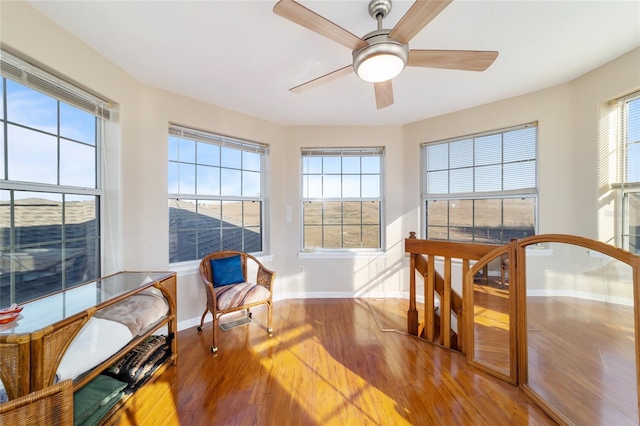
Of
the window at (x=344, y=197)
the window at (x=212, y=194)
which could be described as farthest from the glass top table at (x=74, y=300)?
the window at (x=344, y=197)

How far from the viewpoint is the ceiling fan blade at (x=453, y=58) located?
1.34m

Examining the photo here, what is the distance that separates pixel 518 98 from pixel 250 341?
160 inches

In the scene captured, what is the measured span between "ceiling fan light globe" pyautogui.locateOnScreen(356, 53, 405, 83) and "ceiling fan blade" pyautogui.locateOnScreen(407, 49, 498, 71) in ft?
0.39

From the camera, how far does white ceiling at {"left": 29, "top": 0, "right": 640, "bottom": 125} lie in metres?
1.44

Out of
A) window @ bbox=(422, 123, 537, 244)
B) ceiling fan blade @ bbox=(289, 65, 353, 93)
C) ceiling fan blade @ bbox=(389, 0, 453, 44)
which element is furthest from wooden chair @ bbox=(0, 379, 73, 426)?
window @ bbox=(422, 123, 537, 244)

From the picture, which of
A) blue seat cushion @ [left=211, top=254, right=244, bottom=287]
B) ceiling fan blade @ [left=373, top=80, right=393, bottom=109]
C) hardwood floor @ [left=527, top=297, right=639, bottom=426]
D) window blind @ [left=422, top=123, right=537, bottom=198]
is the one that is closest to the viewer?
hardwood floor @ [left=527, top=297, right=639, bottom=426]

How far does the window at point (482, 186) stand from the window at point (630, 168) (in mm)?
625

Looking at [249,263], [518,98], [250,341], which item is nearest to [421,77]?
[518,98]

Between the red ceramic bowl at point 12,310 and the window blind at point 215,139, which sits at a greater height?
the window blind at point 215,139

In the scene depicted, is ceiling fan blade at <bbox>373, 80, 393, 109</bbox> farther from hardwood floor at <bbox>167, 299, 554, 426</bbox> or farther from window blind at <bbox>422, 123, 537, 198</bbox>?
hardwood floor at <bbox>167, 299, 554, 426</bbox>

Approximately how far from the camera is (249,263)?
9.58 feet

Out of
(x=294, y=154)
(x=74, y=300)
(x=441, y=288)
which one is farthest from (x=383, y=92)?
(x=74, y=300)

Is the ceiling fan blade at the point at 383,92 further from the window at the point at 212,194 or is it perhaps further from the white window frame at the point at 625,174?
the white window frame at the point at 625,174

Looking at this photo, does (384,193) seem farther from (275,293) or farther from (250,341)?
(250,341)
